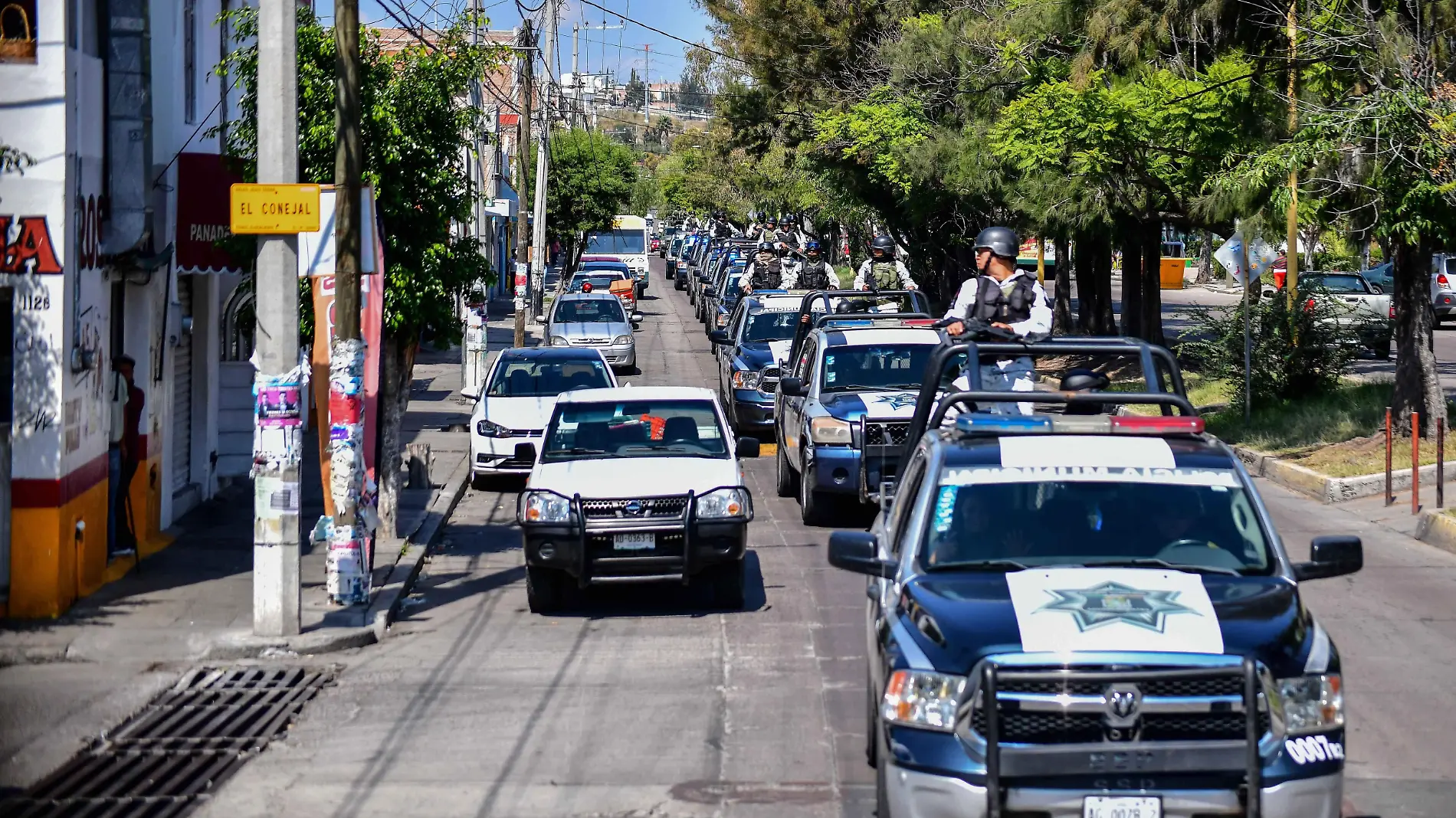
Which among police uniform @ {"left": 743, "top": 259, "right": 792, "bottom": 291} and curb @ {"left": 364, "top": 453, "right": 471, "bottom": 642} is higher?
police uniform @ {"left": 743, "top": 259, "right": 792, "bottom": 291}

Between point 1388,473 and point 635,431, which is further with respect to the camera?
point 1388,473

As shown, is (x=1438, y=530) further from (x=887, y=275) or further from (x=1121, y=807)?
(x=887, y=275)

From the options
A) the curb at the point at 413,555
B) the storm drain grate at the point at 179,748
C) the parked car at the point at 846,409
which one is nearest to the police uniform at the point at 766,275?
the curb at the point at 413,555

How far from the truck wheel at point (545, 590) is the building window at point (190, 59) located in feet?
23.0

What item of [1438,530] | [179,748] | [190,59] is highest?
[190,59]

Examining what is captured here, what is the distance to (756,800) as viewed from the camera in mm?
7387

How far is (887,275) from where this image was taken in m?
38.8

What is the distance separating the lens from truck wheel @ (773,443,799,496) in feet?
56.9

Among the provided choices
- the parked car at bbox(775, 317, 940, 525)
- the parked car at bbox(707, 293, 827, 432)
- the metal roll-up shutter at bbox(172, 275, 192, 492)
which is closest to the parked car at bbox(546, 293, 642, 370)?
the parked car at bbox(707, 293, 827, 432)

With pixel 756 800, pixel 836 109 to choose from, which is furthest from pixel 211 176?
pixel 836 109

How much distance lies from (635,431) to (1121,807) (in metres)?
7.86

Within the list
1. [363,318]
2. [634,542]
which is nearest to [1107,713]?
[634,542]

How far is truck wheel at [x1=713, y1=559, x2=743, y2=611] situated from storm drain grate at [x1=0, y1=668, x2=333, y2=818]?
3.01 m

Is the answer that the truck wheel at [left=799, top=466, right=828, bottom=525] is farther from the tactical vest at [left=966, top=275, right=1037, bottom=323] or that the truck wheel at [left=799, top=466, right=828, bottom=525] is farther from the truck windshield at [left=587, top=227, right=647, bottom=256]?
the truck windshield at [left=587, top=227, right=647, bottom=256]
